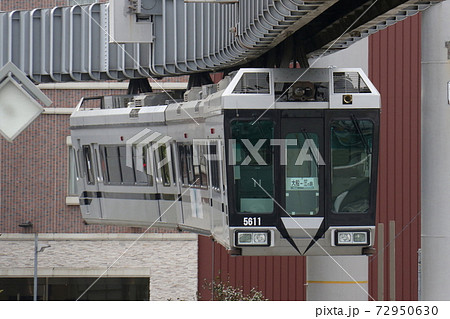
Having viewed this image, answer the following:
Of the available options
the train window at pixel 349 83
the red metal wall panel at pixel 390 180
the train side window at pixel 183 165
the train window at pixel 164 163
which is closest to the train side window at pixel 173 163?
the train window at pixel 164 163

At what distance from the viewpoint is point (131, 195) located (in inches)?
827

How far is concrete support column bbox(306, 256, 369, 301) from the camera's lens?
22.0m

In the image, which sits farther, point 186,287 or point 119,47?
point 186,287

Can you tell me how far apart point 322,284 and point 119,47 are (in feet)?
19.9

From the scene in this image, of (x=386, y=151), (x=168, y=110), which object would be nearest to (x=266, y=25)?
(x=168, y=110)

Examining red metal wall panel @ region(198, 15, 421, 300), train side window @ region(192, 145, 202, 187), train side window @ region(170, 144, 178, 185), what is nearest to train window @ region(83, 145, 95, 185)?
train side window @ region(170, 144, 178, 185)

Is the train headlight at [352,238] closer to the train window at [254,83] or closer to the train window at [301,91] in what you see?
the train window at [301,91]

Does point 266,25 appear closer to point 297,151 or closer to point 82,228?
point 297,151

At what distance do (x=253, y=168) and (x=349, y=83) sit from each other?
1669mm

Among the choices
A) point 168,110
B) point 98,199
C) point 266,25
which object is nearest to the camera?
point 266,25

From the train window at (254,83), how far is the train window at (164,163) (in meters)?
4.30

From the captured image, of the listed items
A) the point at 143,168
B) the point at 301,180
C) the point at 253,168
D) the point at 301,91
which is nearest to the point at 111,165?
the point at 143,168

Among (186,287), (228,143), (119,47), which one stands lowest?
(186,287)

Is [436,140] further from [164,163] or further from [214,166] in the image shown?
[214,166]
